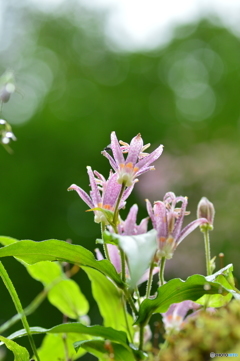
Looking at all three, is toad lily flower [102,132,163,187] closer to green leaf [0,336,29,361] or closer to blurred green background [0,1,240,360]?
green leaf [0,336,29,361]

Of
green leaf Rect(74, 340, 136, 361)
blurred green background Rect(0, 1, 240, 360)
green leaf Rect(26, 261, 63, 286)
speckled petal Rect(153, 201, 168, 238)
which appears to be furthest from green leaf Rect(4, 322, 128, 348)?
blurred green background Rect(0, 1, 240, 360)

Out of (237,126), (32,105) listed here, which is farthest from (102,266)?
(32,105)

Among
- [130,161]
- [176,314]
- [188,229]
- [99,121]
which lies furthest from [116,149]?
[99,121]

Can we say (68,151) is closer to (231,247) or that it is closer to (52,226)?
(52,226)

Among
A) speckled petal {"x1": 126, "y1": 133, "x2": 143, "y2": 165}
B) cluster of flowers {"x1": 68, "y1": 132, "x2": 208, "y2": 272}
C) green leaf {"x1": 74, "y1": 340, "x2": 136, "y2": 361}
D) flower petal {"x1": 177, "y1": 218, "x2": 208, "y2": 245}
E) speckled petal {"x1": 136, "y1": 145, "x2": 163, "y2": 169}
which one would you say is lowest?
green leaf {"x1": 74, "y1": 340, "x2": 136, "y2": 361}

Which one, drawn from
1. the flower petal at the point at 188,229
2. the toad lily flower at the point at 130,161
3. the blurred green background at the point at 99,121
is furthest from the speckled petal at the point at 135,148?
the blurred green background at the point at 99,121

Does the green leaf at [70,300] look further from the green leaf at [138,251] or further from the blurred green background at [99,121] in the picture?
the blurred green background at [99,121]
